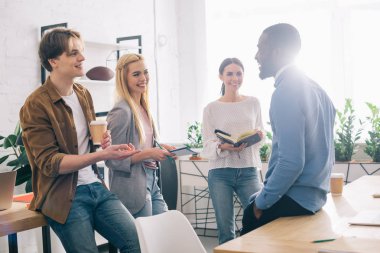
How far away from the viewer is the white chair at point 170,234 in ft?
6.62

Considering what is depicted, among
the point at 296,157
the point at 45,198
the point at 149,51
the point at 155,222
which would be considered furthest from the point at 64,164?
the point at 149,51

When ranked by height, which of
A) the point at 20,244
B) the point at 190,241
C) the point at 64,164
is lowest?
the point at 20,244

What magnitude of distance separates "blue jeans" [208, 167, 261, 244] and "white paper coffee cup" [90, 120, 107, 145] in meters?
1.21

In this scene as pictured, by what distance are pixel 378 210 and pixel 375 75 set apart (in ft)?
10.3

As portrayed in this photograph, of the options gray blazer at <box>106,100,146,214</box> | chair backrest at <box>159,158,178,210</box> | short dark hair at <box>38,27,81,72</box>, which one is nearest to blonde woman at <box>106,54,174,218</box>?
gray blazer at <box>106,100,146,214</box>

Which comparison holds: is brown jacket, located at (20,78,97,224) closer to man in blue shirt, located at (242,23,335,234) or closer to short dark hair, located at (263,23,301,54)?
man in blue shirt, located at (242,23,335,234)

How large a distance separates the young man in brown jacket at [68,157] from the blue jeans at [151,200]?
313 millimetres

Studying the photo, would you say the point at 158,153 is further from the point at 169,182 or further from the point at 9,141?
the point at 169,182

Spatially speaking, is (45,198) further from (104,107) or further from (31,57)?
(104,107)

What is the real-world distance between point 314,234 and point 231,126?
1768mm

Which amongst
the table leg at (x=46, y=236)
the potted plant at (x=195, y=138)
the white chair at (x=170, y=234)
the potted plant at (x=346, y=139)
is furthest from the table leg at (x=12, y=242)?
the potted plant at (x=346, y=139)

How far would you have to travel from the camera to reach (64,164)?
2.24 meters

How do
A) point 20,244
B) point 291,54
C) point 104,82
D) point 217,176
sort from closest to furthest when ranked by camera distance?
point 291,54 → point 217,176 → point 20,244 → point 104,82

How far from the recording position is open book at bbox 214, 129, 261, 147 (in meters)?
3.34
